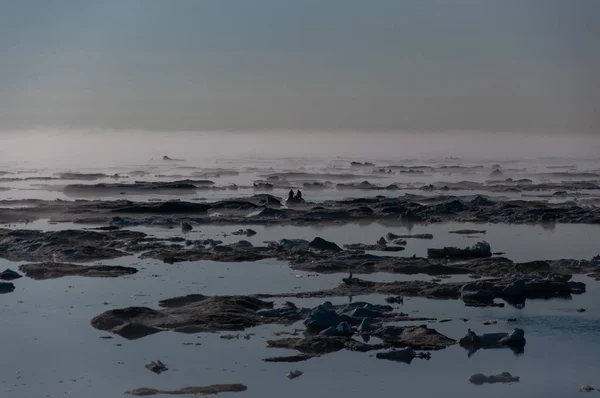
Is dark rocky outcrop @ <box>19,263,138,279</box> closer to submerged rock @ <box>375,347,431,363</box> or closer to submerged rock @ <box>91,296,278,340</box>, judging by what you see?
submerged rock @ <box>91,296,278,340</box>

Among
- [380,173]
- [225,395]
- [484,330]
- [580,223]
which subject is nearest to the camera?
[225,395]

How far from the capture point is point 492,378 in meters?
9.55

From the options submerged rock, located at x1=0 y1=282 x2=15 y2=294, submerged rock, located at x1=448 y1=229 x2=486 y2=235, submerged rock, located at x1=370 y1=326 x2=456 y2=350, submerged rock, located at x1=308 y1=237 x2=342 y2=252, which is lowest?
submerged rock, located at x1=0 y1=282 x2=15 y2=294

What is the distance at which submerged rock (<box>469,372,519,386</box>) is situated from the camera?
9477 millimetres

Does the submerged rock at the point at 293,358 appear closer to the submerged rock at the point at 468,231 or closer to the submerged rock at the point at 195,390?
the submerged rock at the point at 195,390

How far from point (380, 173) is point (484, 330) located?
50435mm

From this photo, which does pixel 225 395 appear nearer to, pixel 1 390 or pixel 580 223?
pixel 1 390

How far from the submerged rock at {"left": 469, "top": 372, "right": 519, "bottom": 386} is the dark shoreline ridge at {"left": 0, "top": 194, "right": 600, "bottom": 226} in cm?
1646

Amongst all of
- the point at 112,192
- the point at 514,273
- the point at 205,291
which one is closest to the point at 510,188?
the point at 112,192

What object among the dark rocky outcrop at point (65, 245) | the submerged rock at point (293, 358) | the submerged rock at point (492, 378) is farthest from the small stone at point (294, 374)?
the dark rocky outcrop at point (65, 245)

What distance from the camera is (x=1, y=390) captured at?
9.32 m

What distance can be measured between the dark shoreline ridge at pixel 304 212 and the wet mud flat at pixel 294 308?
3.80 metres

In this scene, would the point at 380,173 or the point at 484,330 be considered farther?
the point at 380,173

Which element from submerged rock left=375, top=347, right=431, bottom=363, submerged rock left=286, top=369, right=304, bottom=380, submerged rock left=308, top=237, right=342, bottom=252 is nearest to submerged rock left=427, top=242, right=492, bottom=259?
submerged rock left=308, top=237, right=342, bottom=252
